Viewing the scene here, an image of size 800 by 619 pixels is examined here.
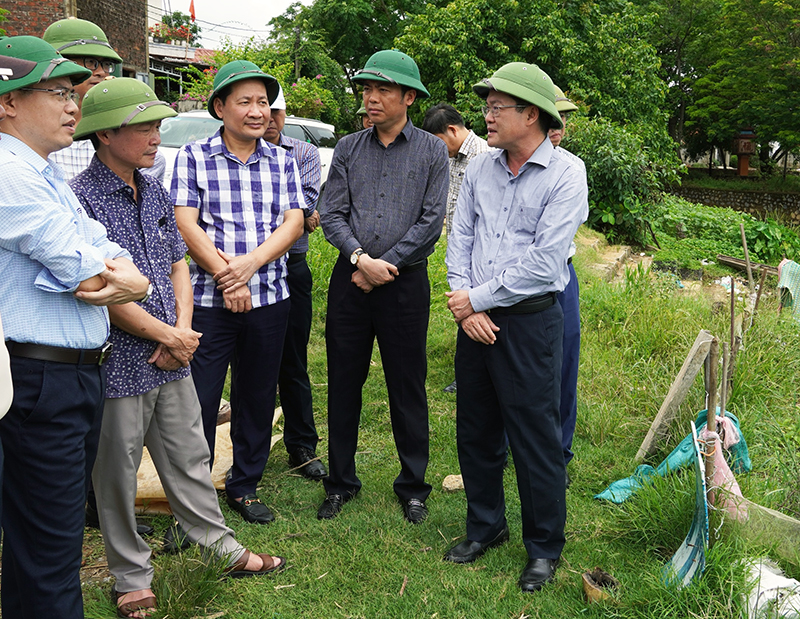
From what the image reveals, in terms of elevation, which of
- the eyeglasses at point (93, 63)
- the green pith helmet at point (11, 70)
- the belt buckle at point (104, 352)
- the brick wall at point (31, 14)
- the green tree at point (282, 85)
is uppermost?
the brick wall at point (31, 14)

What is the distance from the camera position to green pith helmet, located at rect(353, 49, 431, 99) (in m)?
3.54

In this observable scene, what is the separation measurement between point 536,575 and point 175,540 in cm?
157

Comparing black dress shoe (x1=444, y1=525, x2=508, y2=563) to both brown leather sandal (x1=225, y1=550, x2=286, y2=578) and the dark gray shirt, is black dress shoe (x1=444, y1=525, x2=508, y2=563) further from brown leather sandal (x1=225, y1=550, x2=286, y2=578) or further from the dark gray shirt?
the dark gray shirt

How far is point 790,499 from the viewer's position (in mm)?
3408

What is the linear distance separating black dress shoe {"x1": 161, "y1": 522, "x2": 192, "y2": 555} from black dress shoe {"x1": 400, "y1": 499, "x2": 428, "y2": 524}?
1.09 metres

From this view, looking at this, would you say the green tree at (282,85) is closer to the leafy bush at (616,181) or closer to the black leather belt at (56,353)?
the leafy bush at (616,181)

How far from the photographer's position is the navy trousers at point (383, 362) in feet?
11.9

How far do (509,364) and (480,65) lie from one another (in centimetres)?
1443

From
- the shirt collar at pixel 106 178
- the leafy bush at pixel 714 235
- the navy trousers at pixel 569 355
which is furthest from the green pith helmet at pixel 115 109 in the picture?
the leafy bush at pixel 714 235

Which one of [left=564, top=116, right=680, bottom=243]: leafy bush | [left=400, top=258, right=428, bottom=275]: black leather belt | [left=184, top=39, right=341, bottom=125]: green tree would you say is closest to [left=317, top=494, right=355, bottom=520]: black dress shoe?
[left=400, top=258, right=428, bottom=275]: black leather belt

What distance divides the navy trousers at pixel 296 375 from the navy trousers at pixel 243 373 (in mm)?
552

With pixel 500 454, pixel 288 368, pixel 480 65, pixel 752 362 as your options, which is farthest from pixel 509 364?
pixel 480 65

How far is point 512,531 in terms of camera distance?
11.7ft

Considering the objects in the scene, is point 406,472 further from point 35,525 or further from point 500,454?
point 35,525
